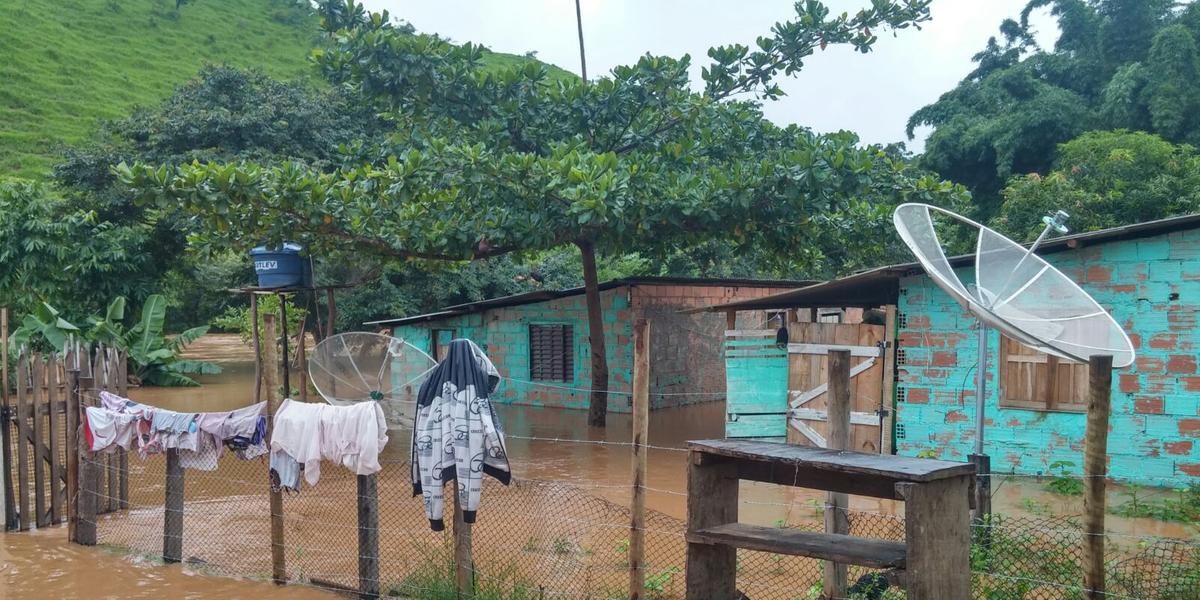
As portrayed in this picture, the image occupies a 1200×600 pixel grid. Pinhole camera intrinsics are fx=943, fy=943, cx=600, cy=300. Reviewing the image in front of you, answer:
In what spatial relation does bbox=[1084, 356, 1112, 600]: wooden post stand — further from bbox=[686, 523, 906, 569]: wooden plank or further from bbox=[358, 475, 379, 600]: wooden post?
bbox=[358, 475, 379, 600]: wooden post

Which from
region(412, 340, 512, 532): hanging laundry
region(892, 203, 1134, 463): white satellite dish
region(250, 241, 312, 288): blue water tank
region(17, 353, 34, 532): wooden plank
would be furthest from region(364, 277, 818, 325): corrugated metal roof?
region(412, 340, 512, 532): hanging laundry

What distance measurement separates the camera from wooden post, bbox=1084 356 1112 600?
15.2 feet

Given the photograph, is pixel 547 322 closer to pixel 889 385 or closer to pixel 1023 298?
pixel 889 385

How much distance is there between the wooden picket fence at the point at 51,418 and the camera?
333 inches

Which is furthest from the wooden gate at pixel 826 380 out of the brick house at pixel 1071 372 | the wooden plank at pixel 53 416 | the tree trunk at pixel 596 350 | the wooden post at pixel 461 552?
the wooden plank at pixel 53 416

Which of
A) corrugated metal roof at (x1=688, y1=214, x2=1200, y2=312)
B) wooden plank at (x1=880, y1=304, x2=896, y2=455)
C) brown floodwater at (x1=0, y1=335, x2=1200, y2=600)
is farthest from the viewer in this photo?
wooden plank at (x1=880, y1=304, x2=896, y2=455)

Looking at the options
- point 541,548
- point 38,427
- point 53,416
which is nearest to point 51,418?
point 53,416

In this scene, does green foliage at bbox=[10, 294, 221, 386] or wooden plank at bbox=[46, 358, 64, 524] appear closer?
wooden plank at bbox=[46, 358, 64, 524]

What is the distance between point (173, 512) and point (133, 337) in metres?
15.0

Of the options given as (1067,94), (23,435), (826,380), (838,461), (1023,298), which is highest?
(1067,94)

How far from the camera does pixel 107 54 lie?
5338 centimetres

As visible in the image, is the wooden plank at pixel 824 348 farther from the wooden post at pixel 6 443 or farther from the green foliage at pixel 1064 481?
the wooden post at pixel 6 443

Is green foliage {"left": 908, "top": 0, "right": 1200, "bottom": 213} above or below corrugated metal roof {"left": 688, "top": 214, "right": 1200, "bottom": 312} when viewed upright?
above

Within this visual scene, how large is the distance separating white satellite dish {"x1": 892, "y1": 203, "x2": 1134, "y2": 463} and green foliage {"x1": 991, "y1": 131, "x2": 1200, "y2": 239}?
546 inches
